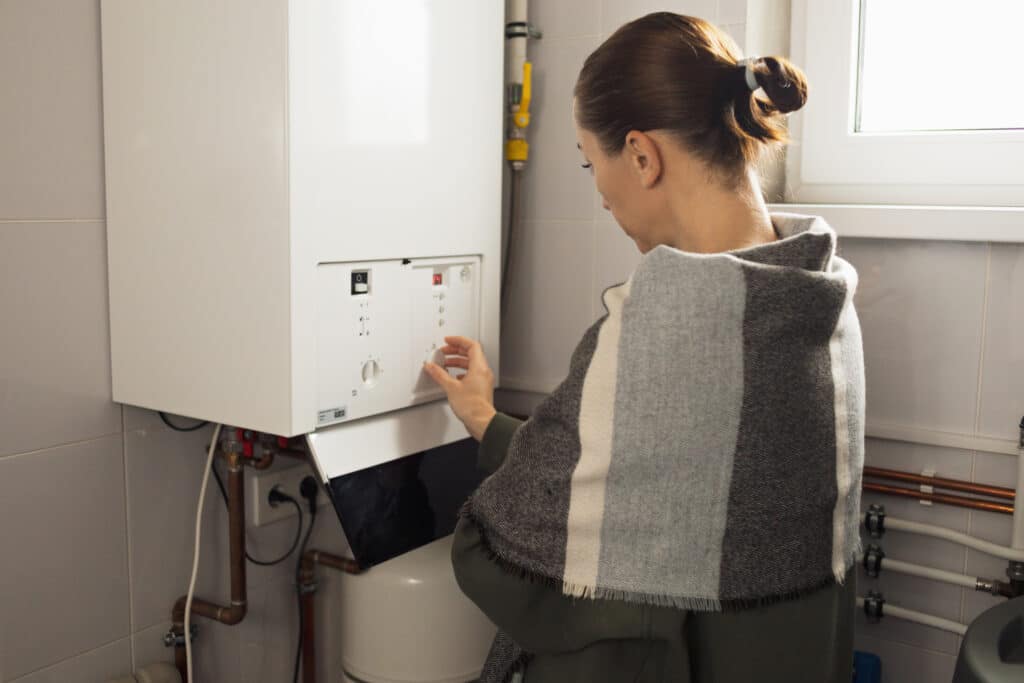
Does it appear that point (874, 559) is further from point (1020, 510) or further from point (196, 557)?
point (196, 557)

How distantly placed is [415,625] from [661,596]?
0.56 m

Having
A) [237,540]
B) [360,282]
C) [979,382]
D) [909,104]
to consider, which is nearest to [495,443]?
[360,282]

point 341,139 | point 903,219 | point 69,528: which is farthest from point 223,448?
point 903,219

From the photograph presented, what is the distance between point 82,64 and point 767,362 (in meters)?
0.97

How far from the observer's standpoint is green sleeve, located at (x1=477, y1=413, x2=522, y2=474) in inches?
50.6

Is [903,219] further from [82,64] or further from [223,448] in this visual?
[82,64]

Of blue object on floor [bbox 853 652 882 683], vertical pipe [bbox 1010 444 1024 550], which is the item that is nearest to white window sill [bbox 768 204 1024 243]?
vertical pipe [bbox 1010 444 1024 550]

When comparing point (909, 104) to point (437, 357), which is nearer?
point (437, 357)

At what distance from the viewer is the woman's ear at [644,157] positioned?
1.07 metres

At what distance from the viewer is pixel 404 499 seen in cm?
141

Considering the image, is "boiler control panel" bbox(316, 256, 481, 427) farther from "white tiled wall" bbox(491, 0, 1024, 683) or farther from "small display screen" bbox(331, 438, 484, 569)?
"white tiled wall" bbox(491, 0, 1024, 683)

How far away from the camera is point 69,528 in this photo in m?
1.35

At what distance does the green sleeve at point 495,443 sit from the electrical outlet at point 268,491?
0.49 m

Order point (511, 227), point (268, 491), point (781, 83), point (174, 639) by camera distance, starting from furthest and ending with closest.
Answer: point (511, 227) < point (268, 491) < point (174, 639) < point (781, 83)
